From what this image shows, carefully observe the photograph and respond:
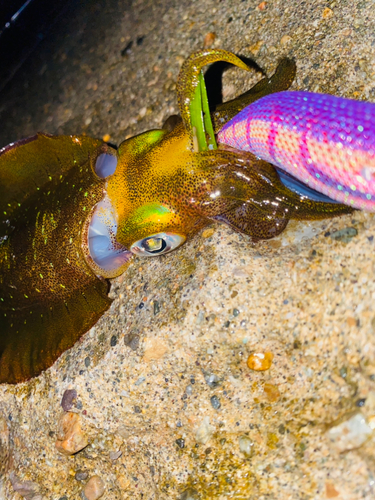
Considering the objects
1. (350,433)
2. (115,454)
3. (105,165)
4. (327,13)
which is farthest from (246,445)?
(327,13)

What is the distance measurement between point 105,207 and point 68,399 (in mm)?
1403

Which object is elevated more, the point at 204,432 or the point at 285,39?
the point at 285,39

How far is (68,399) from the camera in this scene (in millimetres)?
3051

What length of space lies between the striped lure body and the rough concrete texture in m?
0.38

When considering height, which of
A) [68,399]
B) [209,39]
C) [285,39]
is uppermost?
[209,39]

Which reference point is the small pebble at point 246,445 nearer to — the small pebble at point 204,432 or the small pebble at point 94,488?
the small pebble at point 204,432

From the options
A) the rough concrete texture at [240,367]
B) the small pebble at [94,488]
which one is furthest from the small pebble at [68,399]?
the small pebble at [94,488]

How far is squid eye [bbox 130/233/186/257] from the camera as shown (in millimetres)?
2678

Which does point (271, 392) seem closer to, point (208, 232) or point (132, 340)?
point (132, 340)

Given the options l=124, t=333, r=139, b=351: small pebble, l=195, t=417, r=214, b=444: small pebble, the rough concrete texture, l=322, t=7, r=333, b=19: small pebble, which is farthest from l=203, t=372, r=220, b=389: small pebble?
l=322, t=7, r=333, b=19: small pebble

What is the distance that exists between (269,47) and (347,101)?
1323 millimetres

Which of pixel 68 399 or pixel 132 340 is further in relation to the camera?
pixel 68 399

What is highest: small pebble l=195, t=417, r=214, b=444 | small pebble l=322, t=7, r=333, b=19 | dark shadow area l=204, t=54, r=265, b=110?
small pebble l=322, t=7, r=333, b=19

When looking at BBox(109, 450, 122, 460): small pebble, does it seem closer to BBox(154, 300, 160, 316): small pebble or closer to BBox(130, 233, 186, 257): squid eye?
BBox(154, 300, 160, 316): small pebble
